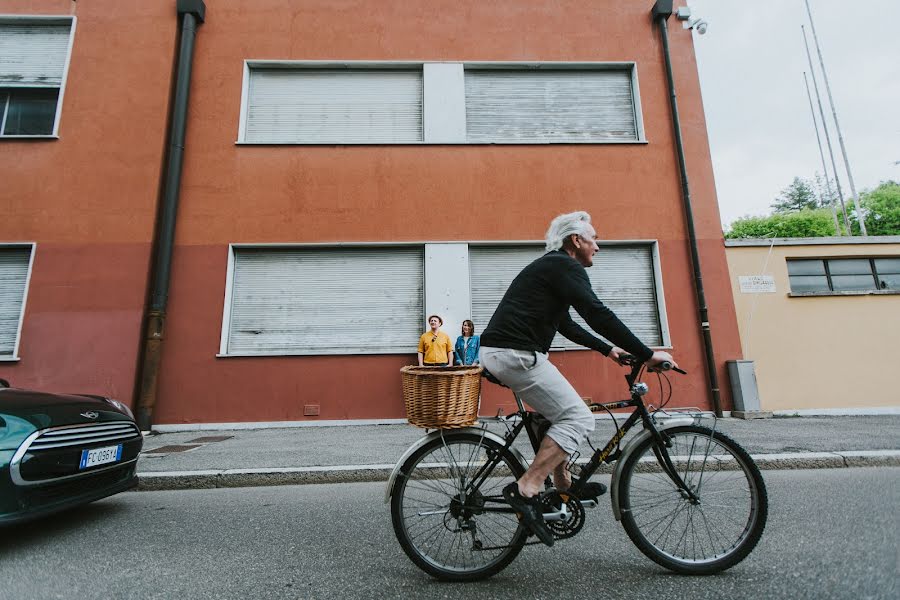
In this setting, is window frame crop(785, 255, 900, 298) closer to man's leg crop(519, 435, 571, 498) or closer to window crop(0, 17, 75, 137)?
man's leg crop(519, 435, 571, 498)

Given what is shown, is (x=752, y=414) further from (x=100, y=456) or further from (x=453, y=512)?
(x=100, y=456)

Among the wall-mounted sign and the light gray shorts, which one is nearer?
the light gray shorts

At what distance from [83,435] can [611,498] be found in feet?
12.2

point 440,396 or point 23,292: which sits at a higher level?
point 23,292

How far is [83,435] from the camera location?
3.25 meters

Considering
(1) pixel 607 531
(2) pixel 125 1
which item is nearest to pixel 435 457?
(1) pixel 607 531

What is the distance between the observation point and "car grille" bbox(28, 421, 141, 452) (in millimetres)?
3010

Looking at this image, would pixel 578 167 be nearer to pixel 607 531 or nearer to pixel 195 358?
pixel 607 531

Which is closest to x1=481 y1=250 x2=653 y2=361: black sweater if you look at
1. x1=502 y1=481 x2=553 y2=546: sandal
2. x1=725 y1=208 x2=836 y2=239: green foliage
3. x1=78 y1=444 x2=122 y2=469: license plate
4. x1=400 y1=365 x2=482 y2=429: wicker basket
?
x1=400 y1=365 x2=482 y2=429: wicker basket

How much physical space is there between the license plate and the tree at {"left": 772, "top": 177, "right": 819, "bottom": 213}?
61314 millimetres

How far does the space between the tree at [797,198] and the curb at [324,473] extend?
5606cm

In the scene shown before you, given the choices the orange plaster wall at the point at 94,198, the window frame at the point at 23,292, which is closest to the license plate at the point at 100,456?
the orange plaster wall at the point at 94,198

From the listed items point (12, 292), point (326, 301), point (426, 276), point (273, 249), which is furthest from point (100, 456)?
point (12, 292)

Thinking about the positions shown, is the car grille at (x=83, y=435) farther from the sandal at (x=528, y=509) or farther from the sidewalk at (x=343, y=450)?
the sandal at (x=528, y=509)
